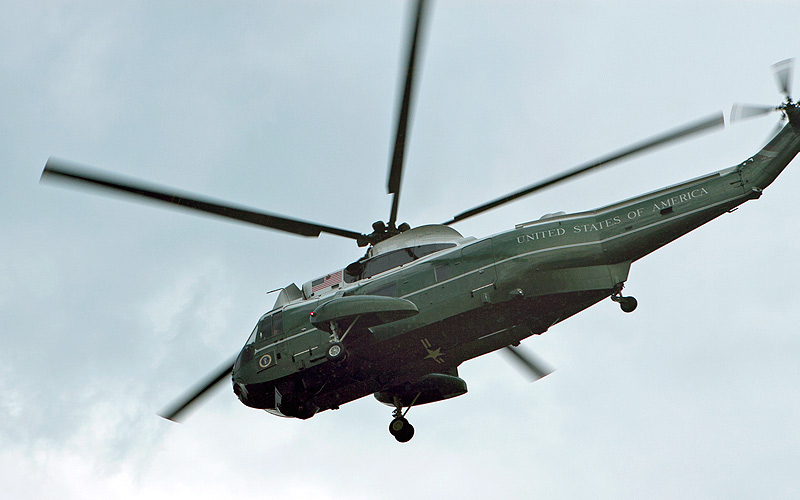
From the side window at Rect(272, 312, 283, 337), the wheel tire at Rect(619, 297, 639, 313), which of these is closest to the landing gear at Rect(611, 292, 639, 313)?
the wheel tire at Rect(619, 297, 639, 313)

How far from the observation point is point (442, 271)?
1897cm

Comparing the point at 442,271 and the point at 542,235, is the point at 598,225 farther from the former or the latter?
the point at 442,271

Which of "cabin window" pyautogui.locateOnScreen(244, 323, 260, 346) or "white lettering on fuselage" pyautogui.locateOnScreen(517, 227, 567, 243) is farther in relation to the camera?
"cabin window" pyautogui.locateOnScreen(244, 323, 260, 346)

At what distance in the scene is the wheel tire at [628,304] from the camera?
17.9 meters

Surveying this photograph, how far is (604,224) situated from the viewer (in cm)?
1859

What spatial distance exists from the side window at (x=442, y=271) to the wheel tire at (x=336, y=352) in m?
2.56

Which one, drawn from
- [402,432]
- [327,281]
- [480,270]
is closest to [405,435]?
[402,432]

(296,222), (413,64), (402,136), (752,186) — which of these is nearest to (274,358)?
(296,222)

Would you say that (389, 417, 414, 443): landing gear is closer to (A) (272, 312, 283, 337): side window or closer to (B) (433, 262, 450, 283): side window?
(A) (272, 312, 283, 337): side window

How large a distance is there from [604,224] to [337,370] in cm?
Result: 669

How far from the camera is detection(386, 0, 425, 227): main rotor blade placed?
14952mm

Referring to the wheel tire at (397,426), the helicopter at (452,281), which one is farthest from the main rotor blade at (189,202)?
the wheel tire at (397,426)

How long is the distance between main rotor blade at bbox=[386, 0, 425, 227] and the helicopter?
0.04 meters

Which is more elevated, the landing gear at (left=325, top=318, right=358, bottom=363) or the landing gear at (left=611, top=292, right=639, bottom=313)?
the landing gear at (left=611, top=292, right=639, bottom=313)
